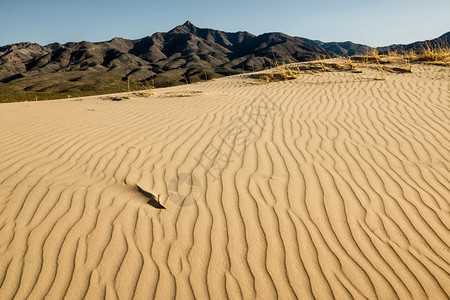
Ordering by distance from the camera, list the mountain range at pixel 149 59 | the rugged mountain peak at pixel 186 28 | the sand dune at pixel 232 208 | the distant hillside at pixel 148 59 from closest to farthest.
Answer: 1. the sand dune at pixel 232 208
2. the mountain range at pixel 149 59
3. the distant hillside at pixel 148 59
4. the rugged mountain peak at pixel 186 28

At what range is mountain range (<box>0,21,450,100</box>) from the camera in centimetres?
4617

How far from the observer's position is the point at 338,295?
1837mm

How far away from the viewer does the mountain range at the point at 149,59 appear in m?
46.2

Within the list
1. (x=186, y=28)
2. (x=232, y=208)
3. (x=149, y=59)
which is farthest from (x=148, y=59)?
A: (x=232, y=208)

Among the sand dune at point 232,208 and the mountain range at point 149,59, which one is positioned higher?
the mountain range at point 149,59

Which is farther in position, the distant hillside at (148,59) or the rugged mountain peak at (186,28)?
the rugged mountain peak at (186,28)

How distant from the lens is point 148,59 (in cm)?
8194

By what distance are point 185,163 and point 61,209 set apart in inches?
54.5

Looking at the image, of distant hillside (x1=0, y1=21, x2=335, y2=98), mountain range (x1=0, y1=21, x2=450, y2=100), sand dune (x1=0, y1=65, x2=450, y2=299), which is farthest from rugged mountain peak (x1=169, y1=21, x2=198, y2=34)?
sand dune (x1=0, y1=65, x2=450, y2=299)

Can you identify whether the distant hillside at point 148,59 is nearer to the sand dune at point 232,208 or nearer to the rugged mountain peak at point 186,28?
the rugged mountain peak at point 186,28

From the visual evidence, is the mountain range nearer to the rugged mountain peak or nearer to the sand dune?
the rugged mountain peak

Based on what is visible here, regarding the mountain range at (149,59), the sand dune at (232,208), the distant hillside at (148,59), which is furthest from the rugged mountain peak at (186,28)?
the sand dune at (232,208)

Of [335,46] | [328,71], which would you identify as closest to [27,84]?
[328,71]

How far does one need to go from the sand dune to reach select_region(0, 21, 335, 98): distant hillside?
3443cm
